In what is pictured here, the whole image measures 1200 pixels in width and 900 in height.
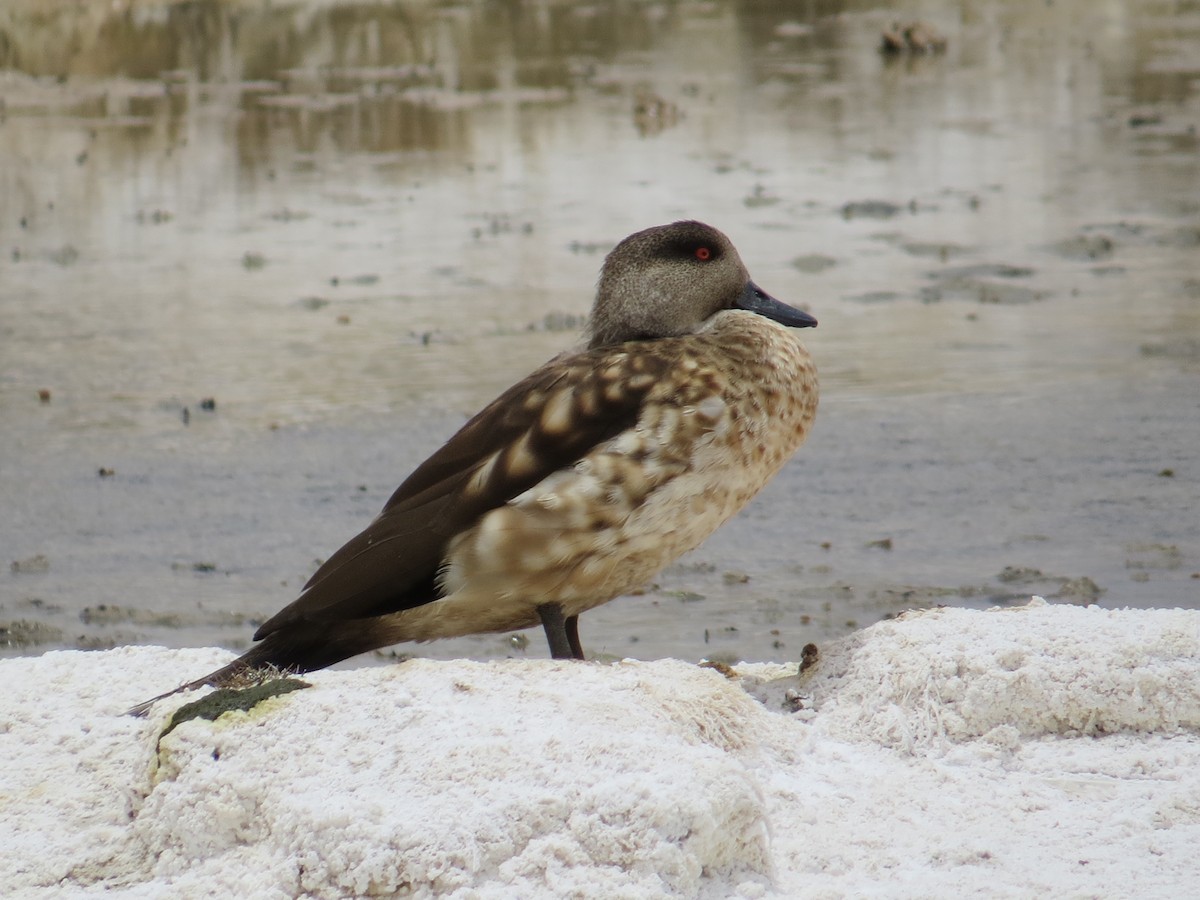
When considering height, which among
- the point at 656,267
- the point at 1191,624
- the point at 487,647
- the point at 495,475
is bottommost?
the point at 487,647

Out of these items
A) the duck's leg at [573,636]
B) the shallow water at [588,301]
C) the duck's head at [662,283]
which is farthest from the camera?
the shallow water at [588,301]

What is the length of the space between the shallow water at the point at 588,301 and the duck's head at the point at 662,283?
1160mm

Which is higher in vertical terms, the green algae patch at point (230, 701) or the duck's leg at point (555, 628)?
the green algae patch at point (230, 701)

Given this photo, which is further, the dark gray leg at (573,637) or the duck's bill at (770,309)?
the duck's bill at (770,309)

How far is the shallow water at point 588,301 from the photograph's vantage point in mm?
6797

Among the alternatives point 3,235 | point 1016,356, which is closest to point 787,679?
point 1016,356

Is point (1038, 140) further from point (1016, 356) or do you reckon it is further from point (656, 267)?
point (656, 267)

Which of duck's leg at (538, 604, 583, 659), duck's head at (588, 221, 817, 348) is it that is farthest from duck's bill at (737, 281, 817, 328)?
duck's leg at (538, 604, 583, 659)

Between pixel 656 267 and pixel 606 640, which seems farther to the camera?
pixel 606 640

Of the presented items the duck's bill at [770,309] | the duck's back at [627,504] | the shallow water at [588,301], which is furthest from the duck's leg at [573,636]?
the duck's bill at [770,309]

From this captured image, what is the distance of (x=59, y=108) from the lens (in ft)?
67.9

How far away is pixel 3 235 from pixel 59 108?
712cm

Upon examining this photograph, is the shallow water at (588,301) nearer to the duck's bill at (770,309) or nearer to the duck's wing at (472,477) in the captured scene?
the duck's bill at (770,309)

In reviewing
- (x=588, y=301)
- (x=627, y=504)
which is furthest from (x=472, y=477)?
(x=588, y=301)
